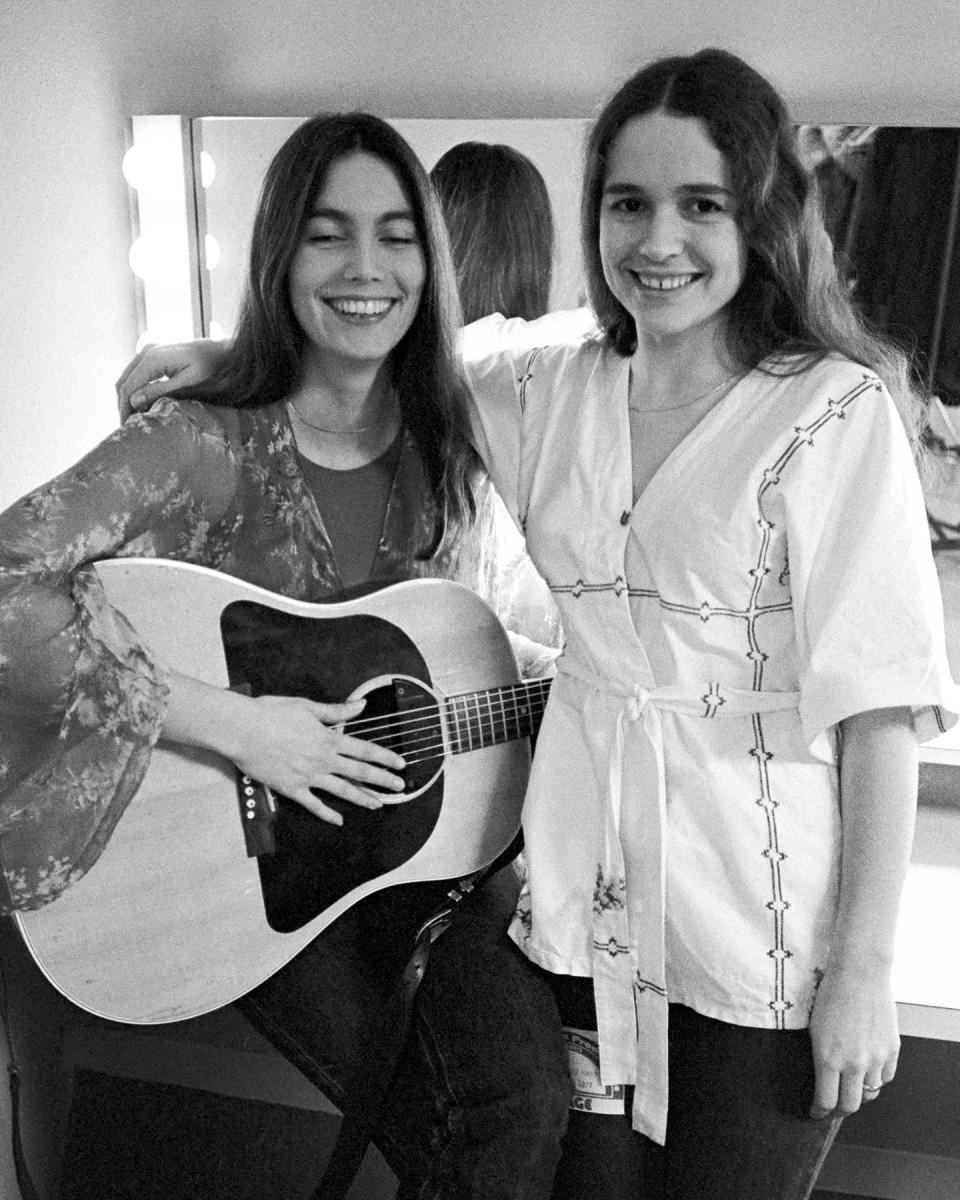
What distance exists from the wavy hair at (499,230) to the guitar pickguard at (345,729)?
1.89 ft

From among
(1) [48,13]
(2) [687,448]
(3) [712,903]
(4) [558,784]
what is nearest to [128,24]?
(1) [48,13]

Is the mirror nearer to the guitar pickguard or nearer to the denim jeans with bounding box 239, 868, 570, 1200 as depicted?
the guitar pickguard

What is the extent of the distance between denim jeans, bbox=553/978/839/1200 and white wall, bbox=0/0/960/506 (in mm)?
1067

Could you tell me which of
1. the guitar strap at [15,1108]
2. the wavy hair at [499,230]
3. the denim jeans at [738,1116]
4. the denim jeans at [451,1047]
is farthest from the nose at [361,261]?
the guitar strap at [15,1108]

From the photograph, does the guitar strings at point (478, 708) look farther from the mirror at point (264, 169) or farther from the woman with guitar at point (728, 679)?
the mirror at point (264, 169)

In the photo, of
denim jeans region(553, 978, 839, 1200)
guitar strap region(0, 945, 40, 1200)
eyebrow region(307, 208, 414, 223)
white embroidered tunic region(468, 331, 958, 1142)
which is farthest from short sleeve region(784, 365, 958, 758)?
guitar strap region(0, 945, 40, 1200)

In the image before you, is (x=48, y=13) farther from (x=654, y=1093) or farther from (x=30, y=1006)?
(x=654, y=1093)

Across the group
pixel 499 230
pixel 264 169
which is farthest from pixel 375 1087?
pixel 264 169

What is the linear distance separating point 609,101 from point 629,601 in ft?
1.46

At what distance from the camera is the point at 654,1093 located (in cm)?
108

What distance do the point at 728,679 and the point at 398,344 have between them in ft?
1.77

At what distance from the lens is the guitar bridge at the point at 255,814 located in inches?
45.9

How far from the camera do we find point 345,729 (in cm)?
121

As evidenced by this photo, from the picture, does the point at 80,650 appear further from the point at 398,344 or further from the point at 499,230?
the point at 499,230
